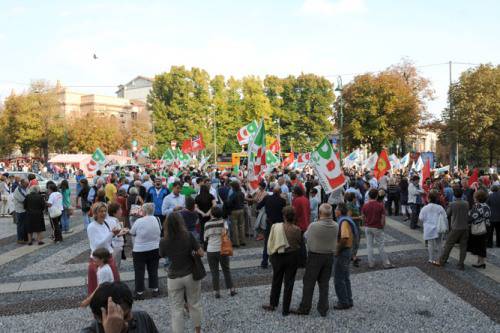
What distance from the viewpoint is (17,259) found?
417 inches

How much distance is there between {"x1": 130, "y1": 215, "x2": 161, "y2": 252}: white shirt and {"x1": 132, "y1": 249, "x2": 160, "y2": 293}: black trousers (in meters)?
0.11

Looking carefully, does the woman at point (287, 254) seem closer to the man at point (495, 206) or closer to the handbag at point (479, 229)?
the handbag at point (479, 229)

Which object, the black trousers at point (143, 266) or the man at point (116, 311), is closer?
the man at point (116, 311)

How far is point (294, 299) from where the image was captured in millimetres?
7402

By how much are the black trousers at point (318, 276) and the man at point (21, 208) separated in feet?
29.4

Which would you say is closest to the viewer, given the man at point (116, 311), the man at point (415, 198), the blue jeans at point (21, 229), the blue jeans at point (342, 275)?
the man at point (116, 311)

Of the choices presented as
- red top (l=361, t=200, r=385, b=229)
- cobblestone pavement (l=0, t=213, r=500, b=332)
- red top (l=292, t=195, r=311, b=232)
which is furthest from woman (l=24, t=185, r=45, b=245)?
red top (l=361, t=200, r=385, b=229)

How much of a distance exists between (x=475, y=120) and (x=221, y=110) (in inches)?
1219

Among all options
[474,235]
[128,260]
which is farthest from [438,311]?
[128,260]

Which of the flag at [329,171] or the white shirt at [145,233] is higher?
the flag at [329,171]

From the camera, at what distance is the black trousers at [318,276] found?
649 cm

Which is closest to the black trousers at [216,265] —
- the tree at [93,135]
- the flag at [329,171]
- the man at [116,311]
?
the flag at [329,171]

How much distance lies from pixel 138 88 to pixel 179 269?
9712 cm

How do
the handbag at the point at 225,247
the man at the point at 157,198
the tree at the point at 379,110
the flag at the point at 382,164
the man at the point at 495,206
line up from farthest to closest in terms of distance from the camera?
the tree at the point at 379,110 < the flag at the point at 382,164 < the man at the point at 157,198 < the man at the point at 495,206 < the handbag at the point at 225,247
